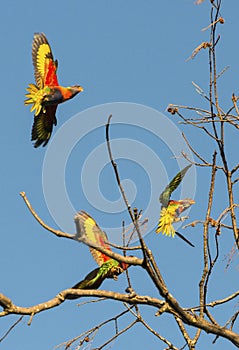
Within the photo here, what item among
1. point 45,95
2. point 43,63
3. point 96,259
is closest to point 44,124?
point 45,95

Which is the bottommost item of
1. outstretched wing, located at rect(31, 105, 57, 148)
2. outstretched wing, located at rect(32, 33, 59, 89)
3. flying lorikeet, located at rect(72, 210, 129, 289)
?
flying lorikeet, located at rect(72, 210, 129, 289)

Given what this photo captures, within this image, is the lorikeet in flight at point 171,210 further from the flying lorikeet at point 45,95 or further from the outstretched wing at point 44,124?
the outstretched wing at point 44,124

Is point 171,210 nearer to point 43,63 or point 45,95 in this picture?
point 45,95

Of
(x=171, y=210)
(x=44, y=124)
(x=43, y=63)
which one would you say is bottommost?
(x=171, y=210)

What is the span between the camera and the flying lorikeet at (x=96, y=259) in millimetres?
2418

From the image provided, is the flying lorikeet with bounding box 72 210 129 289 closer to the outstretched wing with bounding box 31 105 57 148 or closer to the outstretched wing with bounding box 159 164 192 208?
the outstretched wing with bounding box 159 164 192 208

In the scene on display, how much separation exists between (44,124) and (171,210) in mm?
980

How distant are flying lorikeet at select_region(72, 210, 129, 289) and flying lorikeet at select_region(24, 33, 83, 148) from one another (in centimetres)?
81

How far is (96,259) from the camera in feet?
8.94

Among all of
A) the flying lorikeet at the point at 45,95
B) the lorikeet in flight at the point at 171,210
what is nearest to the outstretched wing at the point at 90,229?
the lorikeet in flight at the point at 171,210

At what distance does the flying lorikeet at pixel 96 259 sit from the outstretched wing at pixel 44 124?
0.84 meters

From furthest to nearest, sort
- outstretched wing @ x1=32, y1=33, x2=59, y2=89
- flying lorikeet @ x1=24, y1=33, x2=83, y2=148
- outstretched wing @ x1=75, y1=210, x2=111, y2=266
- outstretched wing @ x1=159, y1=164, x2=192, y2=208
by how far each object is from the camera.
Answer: outstretched wing @ x1=32, y1=33, x2=59, y2=89, flying lorikeet @ x1=24, y1=33, x2=83, y2=148, outstretched wing @ x1=159, y1=164, x2=192, y2=208, outstretched wing @ x1=75, y1=210, x2=111, y2=266

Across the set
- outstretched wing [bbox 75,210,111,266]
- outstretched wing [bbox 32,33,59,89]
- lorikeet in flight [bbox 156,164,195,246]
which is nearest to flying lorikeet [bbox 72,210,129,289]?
outstretched wing [bbox 75,210,111,266]

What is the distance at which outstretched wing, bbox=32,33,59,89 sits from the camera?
3318 millimetres
